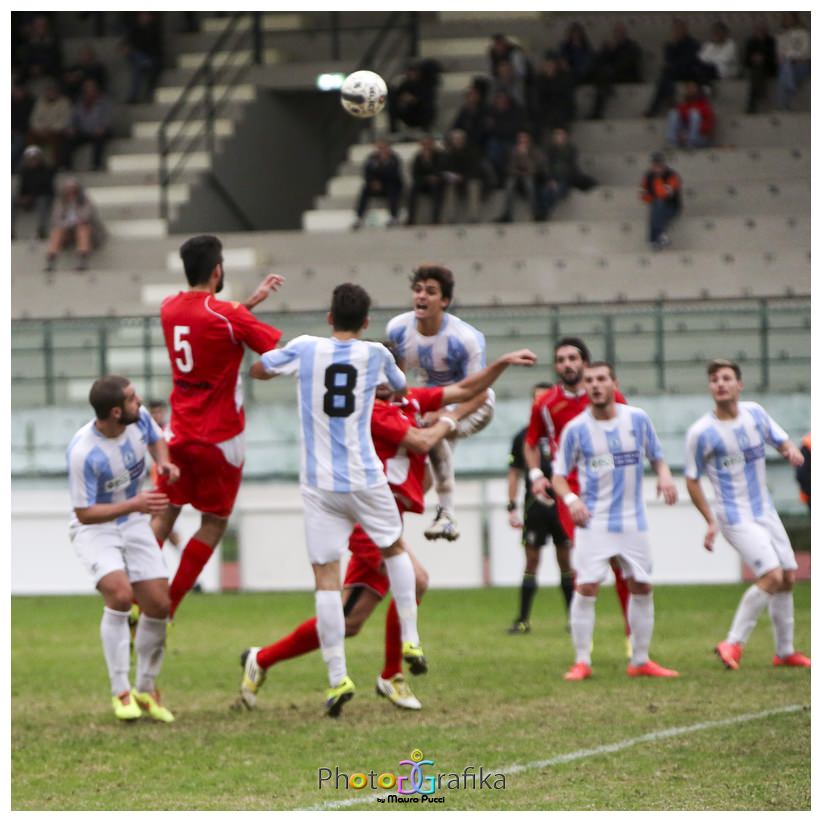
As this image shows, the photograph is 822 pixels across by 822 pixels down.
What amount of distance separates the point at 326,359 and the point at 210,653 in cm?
530

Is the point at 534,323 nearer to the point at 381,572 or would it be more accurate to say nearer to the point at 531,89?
the point at 531,89

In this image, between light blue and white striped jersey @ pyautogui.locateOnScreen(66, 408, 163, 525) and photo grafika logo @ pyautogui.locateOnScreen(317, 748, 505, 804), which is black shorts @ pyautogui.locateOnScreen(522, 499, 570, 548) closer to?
light blue and white striped jersey @ pyautogui.locateOnScreen(66, 408, 163, 525)

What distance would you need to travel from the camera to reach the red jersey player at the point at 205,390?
903 centimetres

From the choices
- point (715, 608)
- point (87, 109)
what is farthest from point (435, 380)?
point (87, 109)

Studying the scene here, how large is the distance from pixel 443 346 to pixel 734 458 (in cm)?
282

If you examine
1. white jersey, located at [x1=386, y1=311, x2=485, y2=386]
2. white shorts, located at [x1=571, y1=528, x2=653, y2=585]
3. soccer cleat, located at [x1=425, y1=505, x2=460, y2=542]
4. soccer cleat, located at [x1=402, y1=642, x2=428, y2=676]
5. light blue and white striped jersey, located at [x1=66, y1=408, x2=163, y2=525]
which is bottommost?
soccer cleat, located at [x1=402, y1=642, x2=428, y2=676]

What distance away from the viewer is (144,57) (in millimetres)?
26922

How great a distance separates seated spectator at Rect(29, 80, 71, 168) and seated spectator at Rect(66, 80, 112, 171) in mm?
142

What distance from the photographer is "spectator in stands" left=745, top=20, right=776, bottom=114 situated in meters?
23.9

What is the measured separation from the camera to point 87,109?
2617 centimetres

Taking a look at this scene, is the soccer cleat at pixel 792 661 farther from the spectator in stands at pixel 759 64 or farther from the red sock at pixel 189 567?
the spectator in stands at pixel 759 64

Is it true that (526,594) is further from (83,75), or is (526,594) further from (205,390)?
(83,75)

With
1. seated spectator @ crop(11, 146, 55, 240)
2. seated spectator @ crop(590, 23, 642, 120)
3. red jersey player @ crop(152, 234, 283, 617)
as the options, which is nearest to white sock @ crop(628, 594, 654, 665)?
red jersey player @ crop(152, 234, 283, 617)

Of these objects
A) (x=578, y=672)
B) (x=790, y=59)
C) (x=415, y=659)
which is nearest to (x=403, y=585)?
(x=415, y=659)
